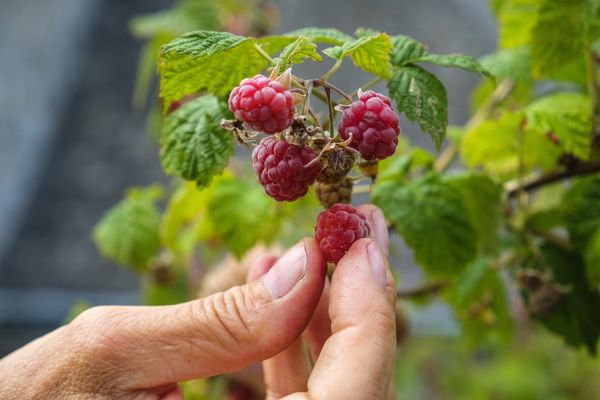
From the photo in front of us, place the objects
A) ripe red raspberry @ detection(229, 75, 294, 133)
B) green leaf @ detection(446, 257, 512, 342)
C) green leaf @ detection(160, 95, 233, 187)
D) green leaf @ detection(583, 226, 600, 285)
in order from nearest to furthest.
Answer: ripe red raspberry @ detection(229, 75, 294, 133), green leaf @ detection(160, 95, 233, 187), green leaf @ detection(583, 226, 600, 285), green leaf @ detection(446, 257, 512, 342)

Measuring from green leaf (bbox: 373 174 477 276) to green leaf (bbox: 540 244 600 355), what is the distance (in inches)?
7.1

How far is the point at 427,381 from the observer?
9.71 feet

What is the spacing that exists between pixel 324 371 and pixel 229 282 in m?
0.86

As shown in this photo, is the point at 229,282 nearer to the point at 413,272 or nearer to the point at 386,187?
the point at 386,187

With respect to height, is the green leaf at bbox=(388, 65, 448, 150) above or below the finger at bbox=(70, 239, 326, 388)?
above

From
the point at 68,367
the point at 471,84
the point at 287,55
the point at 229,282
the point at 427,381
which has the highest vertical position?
the point at 287,55

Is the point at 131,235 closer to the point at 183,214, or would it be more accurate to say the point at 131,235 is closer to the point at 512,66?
the point at 183,214

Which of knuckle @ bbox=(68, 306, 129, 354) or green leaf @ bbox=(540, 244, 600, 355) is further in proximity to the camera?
green leaf @ bbox=(540, 244, 600, 355)

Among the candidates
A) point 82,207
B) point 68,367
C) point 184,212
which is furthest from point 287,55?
point 82,207

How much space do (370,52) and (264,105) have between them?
0.18 meters

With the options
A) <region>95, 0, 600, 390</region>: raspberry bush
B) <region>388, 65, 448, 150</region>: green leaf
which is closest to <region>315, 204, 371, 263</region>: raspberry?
<region>95, 0, 600, 390</region>: raspberry bush

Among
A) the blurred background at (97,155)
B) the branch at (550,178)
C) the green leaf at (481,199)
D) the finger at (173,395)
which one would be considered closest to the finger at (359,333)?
the finger at (173,395)

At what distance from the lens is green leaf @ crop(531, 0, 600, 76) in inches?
34.5

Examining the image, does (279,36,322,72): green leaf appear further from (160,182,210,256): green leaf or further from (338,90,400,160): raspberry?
(160,182,210,256): green leaf
